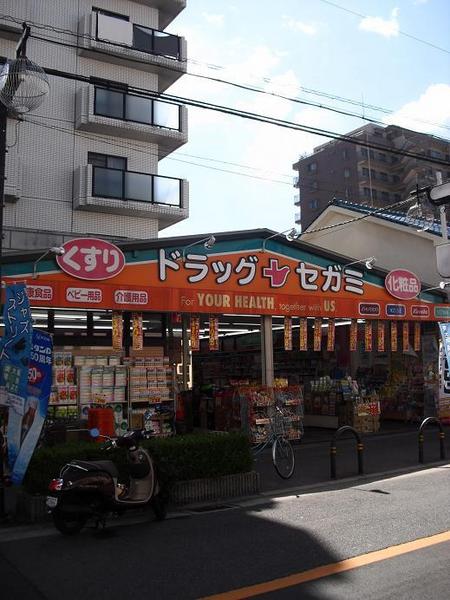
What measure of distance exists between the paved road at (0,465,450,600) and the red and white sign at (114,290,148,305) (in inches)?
221

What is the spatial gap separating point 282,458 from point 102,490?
14.6ft

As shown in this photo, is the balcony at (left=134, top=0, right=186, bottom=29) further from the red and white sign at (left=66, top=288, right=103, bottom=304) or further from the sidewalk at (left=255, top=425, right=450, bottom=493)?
the sidewalk at (left=255, top=425, right=450, bottom=493)

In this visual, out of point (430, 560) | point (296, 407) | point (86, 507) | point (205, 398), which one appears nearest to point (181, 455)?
point (86, 507)

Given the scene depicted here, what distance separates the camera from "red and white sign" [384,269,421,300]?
1662 cm

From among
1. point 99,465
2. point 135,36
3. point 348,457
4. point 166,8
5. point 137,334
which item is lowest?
point 348,457

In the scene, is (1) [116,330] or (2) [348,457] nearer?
(1) [116,330]

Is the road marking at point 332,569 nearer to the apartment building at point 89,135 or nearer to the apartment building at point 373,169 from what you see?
the apartment building at point 89,135

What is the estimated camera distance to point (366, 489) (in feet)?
30.8

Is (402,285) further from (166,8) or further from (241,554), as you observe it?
(166,8)

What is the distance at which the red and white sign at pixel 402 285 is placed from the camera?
16625 millimetres

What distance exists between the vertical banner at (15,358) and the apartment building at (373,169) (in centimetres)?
6313

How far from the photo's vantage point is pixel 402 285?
16938 millimetres

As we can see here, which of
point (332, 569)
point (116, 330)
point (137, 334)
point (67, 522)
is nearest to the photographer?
point (332, 569)

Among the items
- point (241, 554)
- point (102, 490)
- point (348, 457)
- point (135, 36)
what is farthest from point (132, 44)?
point (241, 554)
